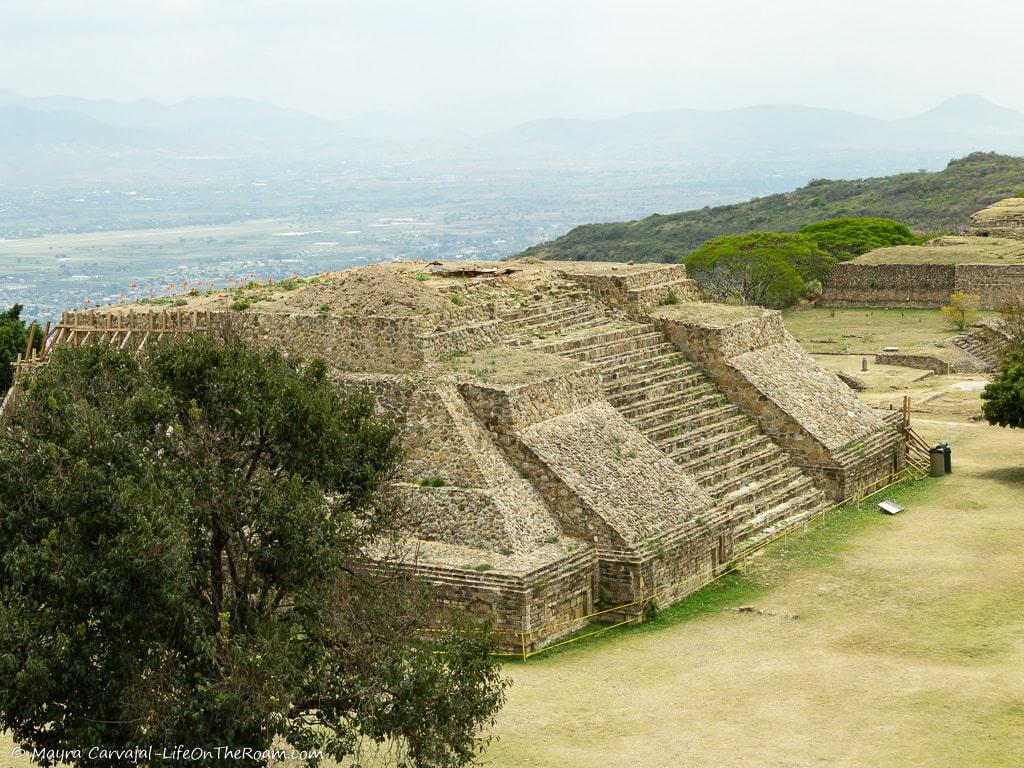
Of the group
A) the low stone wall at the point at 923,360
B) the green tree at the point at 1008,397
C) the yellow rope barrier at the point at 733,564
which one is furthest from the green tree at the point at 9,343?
the low stone wall at the point at 923,360

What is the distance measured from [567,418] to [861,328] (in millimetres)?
26273

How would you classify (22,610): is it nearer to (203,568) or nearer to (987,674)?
(203,568)

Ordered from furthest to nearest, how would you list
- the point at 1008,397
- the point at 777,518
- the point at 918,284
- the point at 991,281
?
the point at 918,284 → the point at 991,281 → the point at 1008,397 → the point at 777,518

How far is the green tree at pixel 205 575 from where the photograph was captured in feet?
31.7

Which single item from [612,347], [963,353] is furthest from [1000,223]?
[612,347]

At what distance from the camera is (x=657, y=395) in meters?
20.4

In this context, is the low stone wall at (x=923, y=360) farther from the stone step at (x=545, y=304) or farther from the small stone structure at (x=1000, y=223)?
the small stone structure at (x=1000, y=223)

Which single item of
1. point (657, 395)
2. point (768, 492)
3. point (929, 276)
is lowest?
point (768, 492)

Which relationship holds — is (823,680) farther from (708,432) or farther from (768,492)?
(708,432)

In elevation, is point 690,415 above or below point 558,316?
below

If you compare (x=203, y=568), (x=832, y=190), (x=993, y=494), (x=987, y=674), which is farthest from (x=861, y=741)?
(x=832, y=190)

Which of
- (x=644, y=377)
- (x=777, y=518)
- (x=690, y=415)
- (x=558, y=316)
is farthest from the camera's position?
(x=558, y=316)

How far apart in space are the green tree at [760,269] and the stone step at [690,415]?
25.6 meters

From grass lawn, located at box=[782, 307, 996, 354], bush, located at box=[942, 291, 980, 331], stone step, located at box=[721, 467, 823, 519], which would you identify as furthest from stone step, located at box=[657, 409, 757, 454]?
bush, located at box=[942, 291, 980, 331]
